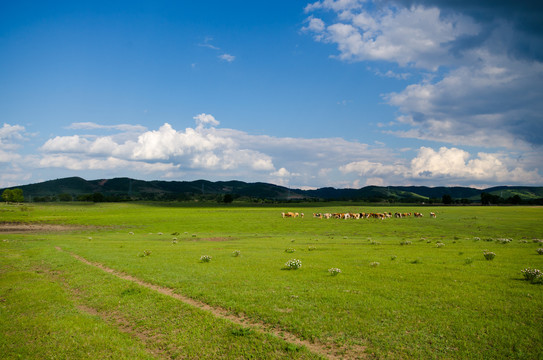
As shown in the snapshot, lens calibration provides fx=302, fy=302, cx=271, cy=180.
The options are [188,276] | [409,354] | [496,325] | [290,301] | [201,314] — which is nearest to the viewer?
[409,354]

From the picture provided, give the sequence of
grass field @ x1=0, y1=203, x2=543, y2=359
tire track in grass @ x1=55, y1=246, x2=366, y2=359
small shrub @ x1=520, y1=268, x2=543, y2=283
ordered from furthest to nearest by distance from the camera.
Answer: small shrub @ x1=520, y1=268, x2=543, y2=283 < grass field @ x1=0, y1=203, x2=543, y2=359 < tire track in grass @ x1=55, y1=246, x2=366, y2=359

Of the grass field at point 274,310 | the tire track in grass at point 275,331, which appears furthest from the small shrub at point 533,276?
the tire track in grass at point 275,331

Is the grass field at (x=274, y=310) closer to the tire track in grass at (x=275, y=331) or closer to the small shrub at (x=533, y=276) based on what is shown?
the tire track in grass at (x=275, y=331)

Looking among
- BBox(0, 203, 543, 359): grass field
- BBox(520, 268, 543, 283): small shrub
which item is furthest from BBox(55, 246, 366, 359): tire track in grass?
BBox(520, 268, 543, 283): small shrub

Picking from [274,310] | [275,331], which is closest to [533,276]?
[274,310]

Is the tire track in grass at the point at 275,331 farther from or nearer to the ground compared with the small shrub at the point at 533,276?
nearer to the ground

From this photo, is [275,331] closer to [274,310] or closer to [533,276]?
[274,310]

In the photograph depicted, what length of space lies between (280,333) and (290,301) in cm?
313

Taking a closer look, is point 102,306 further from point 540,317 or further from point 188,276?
point 540,317

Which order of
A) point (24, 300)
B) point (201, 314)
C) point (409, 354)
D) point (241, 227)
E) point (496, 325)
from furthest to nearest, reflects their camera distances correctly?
point (241, 227), point (24, 300), point (201, 314), point (496, 325), point (409, 354)

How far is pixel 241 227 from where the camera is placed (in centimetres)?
6931

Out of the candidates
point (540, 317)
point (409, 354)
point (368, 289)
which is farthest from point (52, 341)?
point (540, 317)

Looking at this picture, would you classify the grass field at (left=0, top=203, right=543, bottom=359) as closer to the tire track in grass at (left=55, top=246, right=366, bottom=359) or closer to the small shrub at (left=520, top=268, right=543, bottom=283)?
the tire track in grass at (left=55, top=246, right=366, bottom=359)

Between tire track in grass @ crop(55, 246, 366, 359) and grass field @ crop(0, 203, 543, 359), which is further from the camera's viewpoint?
grass field @ crop(0, 203, 543, 359)
